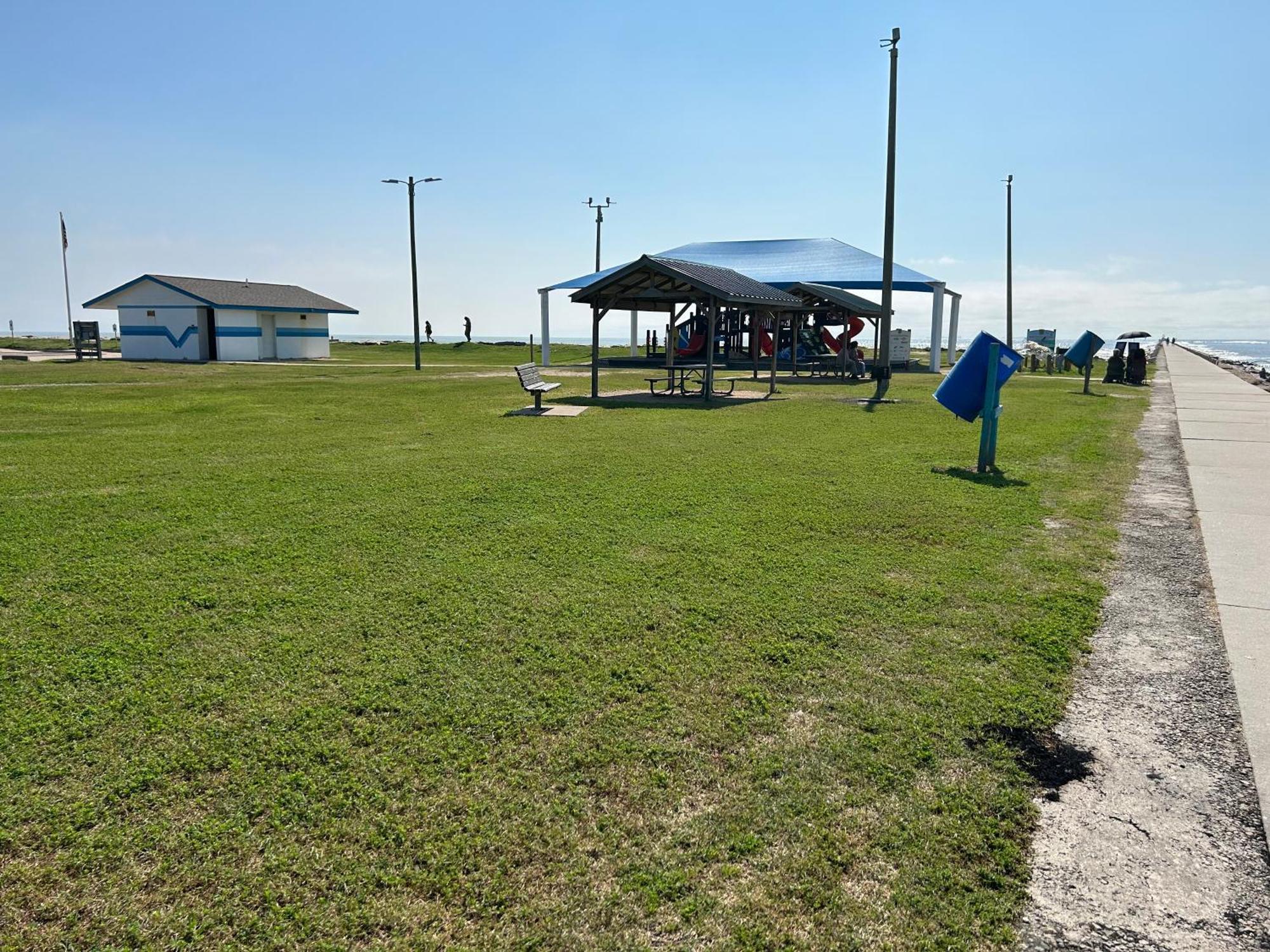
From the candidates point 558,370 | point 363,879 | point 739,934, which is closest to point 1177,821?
point 739,934

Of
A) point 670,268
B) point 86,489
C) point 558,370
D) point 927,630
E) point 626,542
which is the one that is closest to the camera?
point 927,630

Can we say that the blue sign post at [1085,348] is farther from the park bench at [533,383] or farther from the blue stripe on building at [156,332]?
the blue stripe on building at [156,332]


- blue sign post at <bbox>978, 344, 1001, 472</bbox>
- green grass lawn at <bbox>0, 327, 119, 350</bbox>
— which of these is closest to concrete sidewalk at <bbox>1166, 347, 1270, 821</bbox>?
blue sign post at <bbox>978, 344, 1001, 472</bbox>

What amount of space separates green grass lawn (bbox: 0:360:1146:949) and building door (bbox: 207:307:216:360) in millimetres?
34696

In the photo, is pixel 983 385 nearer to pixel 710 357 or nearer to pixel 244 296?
pixel 710 357

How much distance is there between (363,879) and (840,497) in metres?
6.31

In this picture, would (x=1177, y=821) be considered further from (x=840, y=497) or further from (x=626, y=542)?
(x=840, y=497)

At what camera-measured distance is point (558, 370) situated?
1348 inches

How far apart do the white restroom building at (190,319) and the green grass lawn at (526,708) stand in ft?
114

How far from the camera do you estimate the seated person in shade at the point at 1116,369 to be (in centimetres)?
2816

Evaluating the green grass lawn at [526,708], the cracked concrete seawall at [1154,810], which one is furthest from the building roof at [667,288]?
the cracked concrete seawall at [1154,810]

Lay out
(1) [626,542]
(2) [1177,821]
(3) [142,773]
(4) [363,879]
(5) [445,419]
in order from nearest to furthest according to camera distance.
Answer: (4) [363,879], (2) [1177,821], (3) [142,773], (1) [626,542], (5) [445,419]

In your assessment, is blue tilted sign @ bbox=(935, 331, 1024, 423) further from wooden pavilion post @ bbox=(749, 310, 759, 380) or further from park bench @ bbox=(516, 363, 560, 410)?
wooden pavilion post @ bbox=(749, 310, 759, 380)

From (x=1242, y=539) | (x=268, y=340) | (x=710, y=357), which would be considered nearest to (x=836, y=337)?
(x=710, y=357)
